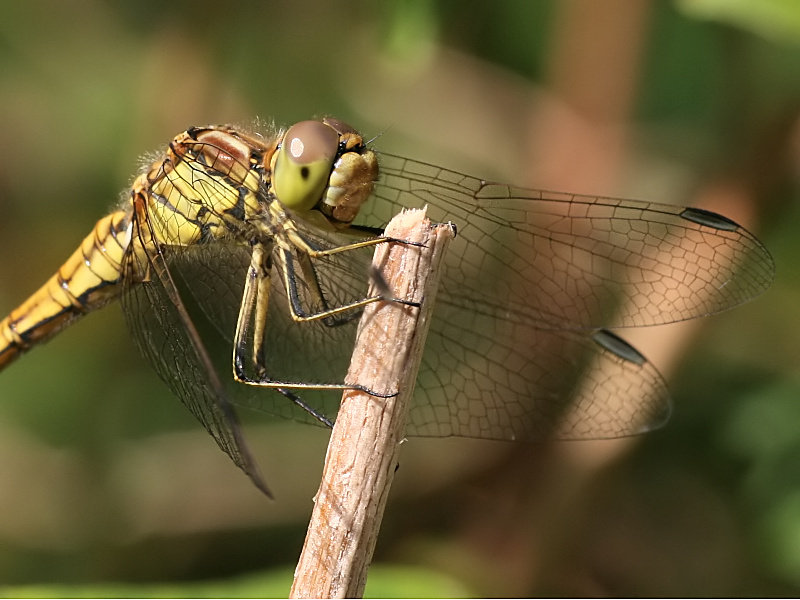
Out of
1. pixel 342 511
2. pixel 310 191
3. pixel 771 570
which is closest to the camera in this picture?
pixel 342 511

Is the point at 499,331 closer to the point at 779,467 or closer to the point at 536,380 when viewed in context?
the point at 536,380

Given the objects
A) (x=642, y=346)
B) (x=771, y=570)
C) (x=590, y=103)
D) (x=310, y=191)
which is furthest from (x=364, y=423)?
(x=590, y=103)

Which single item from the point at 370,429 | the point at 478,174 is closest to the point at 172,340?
the point at 370,429

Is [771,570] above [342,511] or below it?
below

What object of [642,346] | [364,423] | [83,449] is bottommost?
[83,449]

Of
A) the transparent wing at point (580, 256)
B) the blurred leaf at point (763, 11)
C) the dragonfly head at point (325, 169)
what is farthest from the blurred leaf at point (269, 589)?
the blurred leaf at point (763, 11)

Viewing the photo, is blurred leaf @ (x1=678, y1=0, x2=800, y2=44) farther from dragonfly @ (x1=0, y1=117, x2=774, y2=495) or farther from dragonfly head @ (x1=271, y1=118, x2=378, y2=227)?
dragonfly head @ (x1=271, y1=118, x2=378, y2=227)

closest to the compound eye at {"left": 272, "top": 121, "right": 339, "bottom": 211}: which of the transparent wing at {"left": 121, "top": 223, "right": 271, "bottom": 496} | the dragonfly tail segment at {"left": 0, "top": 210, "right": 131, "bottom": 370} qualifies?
the transparent wing at {"left": 121, "top": 223, "right": 271, "bottom": 496}
